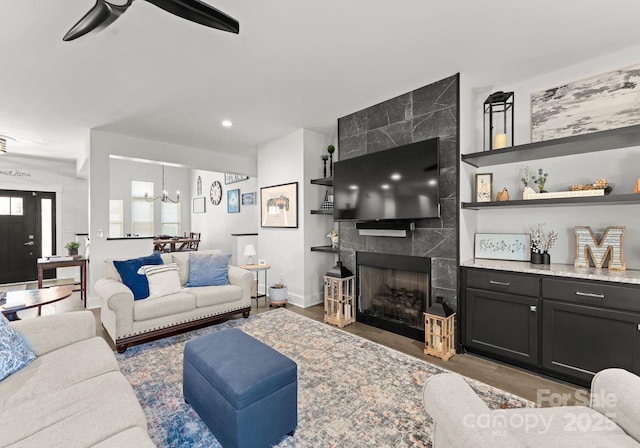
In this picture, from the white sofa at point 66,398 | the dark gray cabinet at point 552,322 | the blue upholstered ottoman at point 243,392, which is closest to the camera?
the white sofa at point 66,398

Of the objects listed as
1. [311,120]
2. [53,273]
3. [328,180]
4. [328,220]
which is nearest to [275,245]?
[328,220]

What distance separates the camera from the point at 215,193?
8.68m

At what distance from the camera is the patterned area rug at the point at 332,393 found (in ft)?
5.69

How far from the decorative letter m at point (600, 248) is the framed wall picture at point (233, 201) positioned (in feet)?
22.7

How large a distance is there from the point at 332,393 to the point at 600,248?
258 centimetres

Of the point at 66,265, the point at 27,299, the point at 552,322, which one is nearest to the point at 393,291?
the point at 552,322

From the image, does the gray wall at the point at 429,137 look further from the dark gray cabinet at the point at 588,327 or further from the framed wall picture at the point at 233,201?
the framed wall picture at the point at 233,201

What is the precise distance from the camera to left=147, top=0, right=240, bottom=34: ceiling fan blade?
60.3 inches

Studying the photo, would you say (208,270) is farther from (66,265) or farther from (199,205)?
(199,205)

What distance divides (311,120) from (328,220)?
1.66 metres

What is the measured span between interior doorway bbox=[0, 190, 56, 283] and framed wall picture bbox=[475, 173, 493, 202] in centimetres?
864

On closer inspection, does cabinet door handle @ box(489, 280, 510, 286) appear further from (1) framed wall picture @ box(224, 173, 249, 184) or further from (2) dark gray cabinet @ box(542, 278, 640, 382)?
(1) framed wall picture @ box(224, 173, 249, 184)

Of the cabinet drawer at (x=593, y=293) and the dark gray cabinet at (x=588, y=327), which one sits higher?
the cabinet drawer at (x=593, y=293)

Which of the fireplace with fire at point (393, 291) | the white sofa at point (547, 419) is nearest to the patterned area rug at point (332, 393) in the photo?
the fireplace with fire at point (393, 291)
